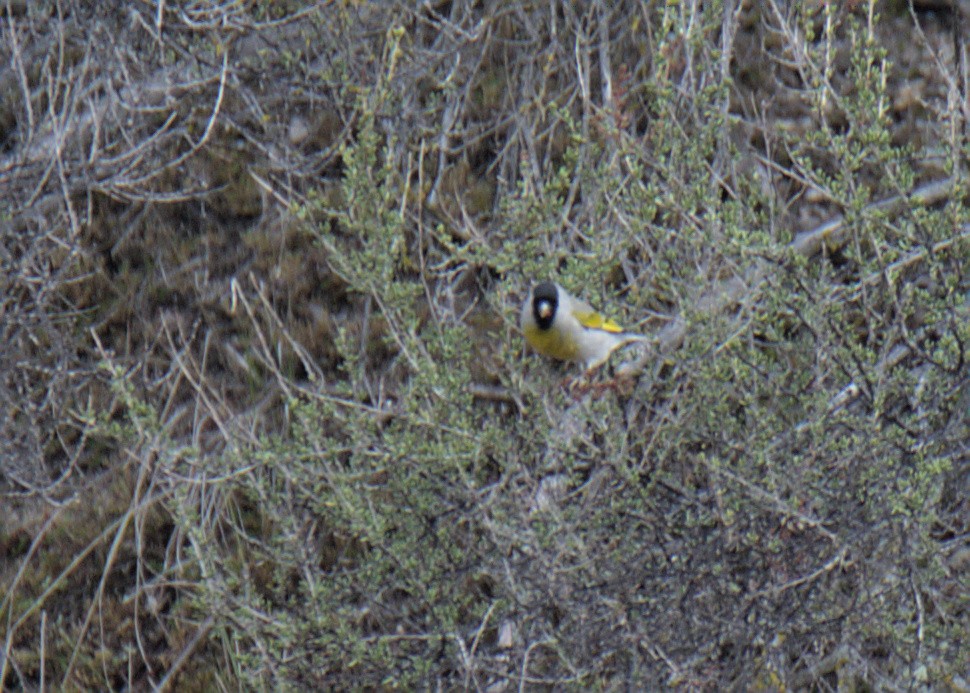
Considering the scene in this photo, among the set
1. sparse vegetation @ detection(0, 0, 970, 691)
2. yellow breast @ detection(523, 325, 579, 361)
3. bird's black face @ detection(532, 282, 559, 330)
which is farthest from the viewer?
yellow breast @ detection(523, 325, 579, 361)

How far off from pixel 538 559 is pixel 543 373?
581mm

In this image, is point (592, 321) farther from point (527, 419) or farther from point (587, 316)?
point (527, 419)

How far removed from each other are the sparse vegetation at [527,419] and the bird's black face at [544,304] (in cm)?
8

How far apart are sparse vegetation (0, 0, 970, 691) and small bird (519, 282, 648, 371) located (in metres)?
0.10

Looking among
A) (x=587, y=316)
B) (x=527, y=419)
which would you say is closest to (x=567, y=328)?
(x=587, y=316)

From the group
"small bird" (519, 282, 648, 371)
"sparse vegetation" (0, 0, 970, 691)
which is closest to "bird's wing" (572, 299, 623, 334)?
"small bird" (519, 282, 648, 371)

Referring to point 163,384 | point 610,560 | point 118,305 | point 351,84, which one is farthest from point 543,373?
point 118,305

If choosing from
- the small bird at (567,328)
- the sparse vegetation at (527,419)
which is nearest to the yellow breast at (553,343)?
the small bird at (567,328)

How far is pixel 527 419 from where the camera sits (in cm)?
390

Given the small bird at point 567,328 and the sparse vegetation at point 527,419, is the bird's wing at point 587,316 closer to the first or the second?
the small bird at point 567,328

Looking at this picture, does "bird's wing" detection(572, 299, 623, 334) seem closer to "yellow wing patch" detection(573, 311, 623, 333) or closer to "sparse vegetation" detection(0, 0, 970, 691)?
"yellow wing patch" detection(573, 311, 623, 333)

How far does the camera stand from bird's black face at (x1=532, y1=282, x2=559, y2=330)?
13.3 feet

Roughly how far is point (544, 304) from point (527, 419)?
36cm

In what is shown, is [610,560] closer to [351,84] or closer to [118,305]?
[351,84]
